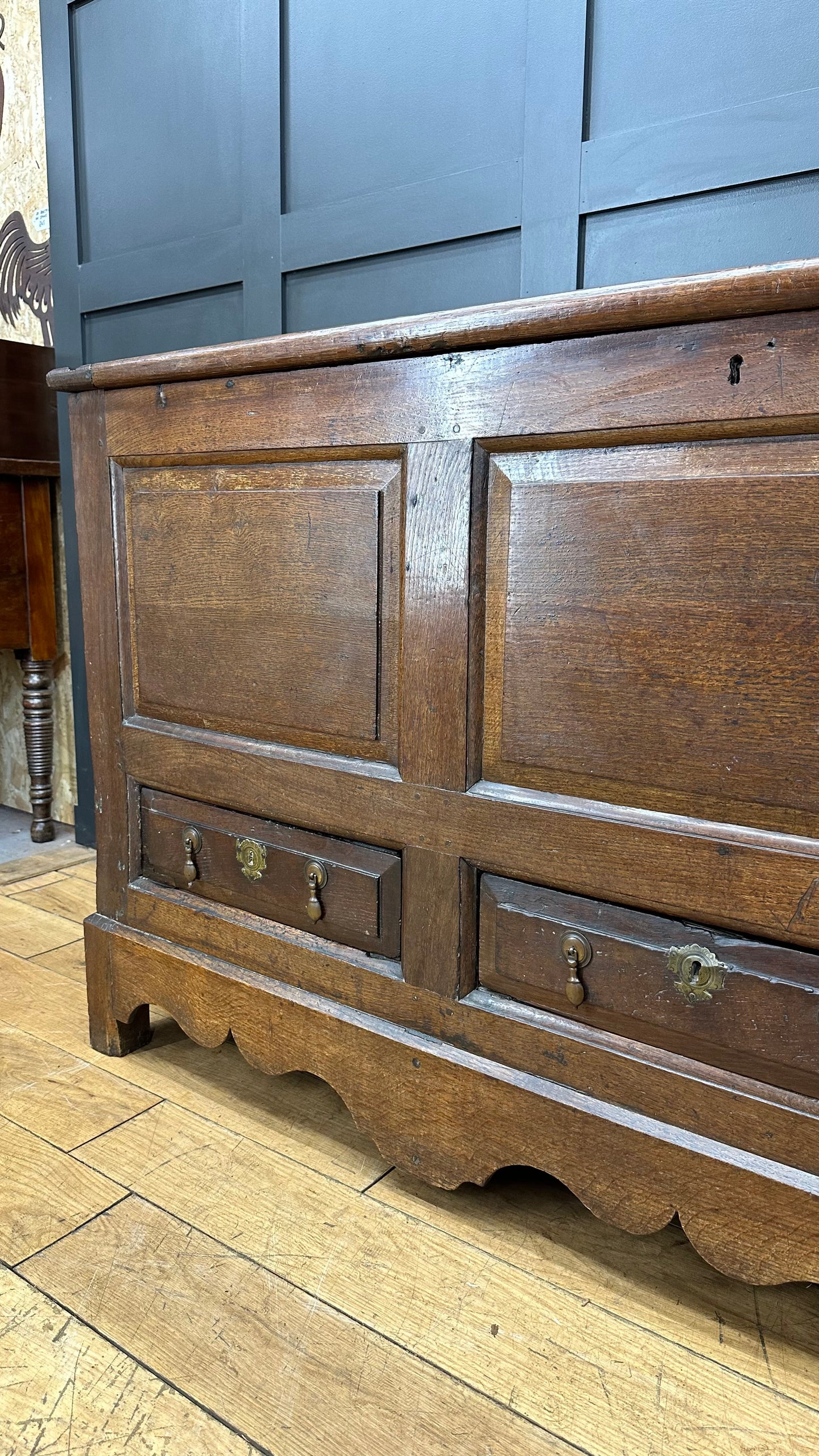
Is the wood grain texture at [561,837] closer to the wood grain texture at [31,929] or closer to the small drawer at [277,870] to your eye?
the small drawer at [277,870]

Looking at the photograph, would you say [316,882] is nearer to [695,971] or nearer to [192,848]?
[192,848]

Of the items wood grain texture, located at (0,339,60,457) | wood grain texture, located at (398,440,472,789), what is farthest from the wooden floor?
wood grain texture, located at (0,339,60,457)

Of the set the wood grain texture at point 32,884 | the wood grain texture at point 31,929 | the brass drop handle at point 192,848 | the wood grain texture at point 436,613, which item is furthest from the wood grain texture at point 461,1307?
the wood grain texture at point 32,884

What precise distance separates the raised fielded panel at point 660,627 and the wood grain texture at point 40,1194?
65cm

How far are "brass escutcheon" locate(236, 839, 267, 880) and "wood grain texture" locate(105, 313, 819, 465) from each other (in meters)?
0.45

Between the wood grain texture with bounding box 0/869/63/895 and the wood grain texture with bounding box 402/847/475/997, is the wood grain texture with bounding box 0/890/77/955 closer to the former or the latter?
the wood grain texture with bounding box 0/869/63/895

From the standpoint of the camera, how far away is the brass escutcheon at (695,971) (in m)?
0.78

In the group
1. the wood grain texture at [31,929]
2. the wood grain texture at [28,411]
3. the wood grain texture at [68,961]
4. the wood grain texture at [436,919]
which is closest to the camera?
the wood grain texture at [436,919]

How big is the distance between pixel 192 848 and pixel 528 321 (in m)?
0.72

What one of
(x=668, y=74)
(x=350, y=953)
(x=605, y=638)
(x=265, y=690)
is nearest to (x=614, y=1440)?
(x=350, y=953)

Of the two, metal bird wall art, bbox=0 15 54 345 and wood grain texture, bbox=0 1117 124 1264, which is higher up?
metal bird wall art, bbox=0 15 54 345

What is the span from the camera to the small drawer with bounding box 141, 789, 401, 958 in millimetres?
984

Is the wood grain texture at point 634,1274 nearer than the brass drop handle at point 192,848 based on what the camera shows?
Yes

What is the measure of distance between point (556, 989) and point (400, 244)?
122 centimetres
